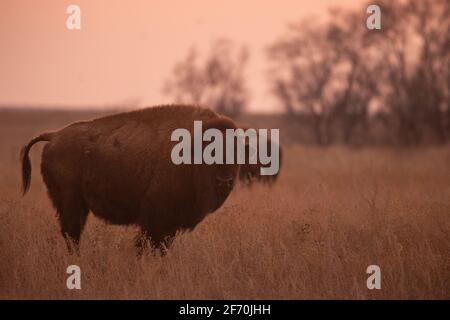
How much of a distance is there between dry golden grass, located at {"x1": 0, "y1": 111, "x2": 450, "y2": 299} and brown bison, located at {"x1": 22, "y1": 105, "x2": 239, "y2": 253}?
1.10ft

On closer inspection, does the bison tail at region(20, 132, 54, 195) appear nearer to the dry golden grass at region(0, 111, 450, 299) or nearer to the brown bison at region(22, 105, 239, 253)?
the brown bison at region(22, 105, 239, 253)

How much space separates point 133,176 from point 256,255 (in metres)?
1.67

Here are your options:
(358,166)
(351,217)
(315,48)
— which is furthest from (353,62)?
(351,217)

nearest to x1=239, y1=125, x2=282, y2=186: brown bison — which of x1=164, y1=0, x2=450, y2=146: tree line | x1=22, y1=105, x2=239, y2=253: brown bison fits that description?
x1=22, y1=105, x2=239, y2=253: brown bison

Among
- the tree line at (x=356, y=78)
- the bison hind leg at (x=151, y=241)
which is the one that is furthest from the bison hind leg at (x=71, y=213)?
the tree line at (x=356, y=78)

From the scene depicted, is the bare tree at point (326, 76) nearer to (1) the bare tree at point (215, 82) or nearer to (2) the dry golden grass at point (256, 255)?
(1) the bare tree at point (215, 82)

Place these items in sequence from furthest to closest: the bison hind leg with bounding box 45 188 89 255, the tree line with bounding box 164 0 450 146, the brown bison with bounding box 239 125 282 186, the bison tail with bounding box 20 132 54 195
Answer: the tree line with bounding box 164 0 450 146, the brown bison with bounding box 239 125 282 186, the bison tail with bounding box 20 132 54 195, the bison hind leg with bounding box 45 188 89 255

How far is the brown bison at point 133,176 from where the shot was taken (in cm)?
735

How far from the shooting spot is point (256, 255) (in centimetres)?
723

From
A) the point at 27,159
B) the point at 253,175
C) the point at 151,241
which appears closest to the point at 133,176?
the point at 151,241

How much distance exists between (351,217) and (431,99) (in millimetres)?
20665

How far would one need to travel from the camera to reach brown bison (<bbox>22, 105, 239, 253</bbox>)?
7348 millimetres

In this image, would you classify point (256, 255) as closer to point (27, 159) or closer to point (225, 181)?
point (225, 181)

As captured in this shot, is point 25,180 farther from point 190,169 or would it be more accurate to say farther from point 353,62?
point 353,62
